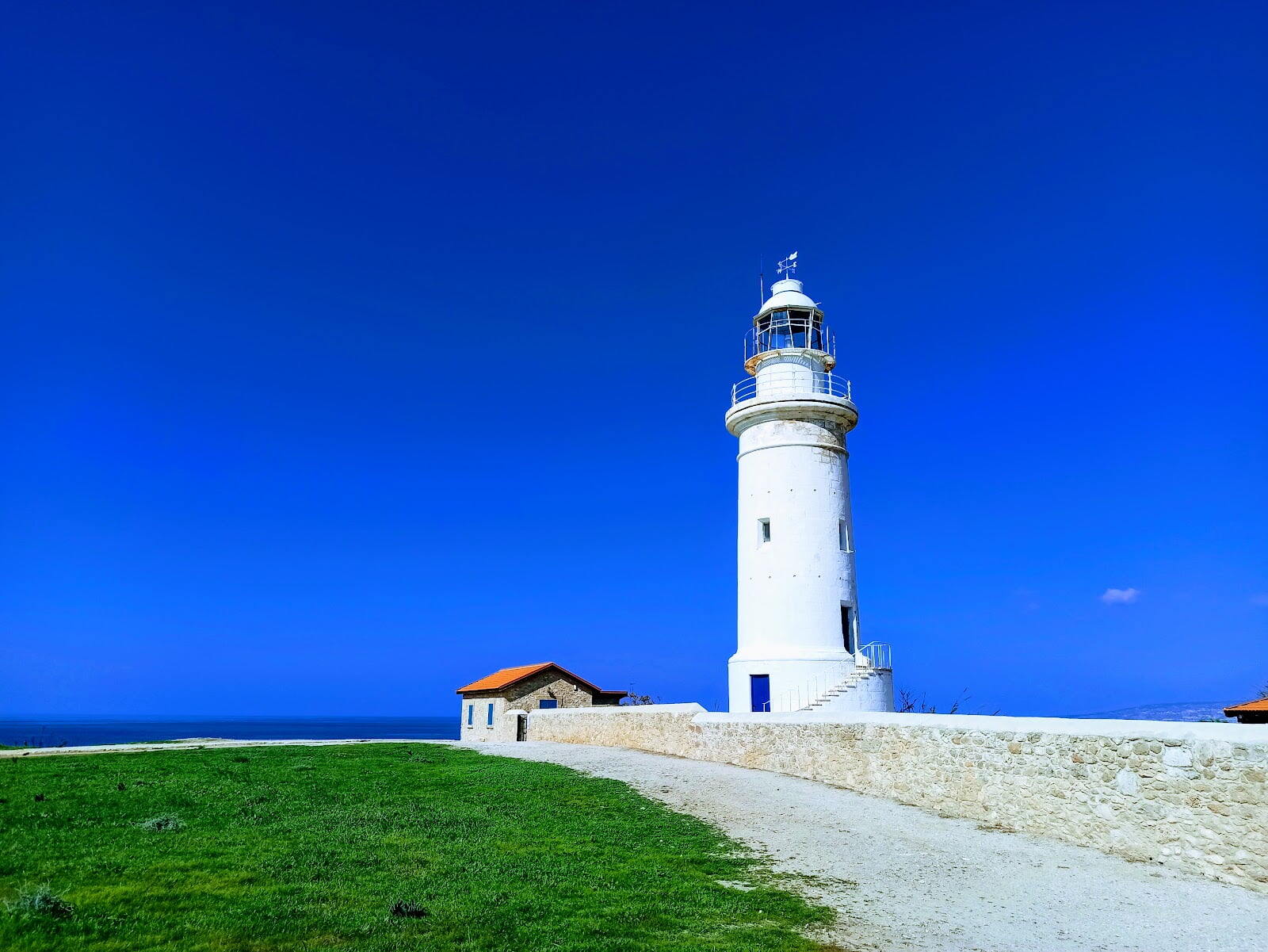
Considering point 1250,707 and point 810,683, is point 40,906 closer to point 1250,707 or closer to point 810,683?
point 810,683

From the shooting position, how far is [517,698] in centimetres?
2734

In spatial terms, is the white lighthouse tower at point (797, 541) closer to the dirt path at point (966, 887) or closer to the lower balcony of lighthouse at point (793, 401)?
the lower balcony of lighthouse at point (793, 401)

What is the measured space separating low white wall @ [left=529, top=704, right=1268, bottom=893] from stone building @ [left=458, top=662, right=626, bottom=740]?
12506 mm

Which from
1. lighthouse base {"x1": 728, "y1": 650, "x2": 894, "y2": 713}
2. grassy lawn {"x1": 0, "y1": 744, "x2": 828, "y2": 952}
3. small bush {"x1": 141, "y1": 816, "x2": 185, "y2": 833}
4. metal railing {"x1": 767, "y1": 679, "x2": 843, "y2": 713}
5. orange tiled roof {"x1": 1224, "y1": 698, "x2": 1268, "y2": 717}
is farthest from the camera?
metal railing {"x1": 767, "y1": 679, "x2": 843, "y2": 713}

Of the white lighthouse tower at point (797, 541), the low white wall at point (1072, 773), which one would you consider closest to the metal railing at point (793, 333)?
the white lighthouse tower at point (797, 541)

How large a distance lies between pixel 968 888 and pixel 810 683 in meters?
13.4

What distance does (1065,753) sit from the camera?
10227mm

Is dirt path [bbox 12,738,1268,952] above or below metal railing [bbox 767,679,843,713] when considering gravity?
below

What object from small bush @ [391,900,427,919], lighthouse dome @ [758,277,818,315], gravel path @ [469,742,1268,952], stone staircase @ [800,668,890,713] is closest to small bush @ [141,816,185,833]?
small bush @ [391,900,427,919]

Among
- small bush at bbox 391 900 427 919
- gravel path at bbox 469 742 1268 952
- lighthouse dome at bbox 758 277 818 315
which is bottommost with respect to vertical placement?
gravel path at bbox 469 742 1268 952

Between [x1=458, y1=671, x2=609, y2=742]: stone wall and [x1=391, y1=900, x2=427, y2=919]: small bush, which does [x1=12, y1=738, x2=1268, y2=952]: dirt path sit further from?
[x1=458, y1=671, x2=609, y2=742]: stone wall

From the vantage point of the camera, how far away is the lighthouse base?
2111cm

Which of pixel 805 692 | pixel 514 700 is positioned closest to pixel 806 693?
pixel 805 692

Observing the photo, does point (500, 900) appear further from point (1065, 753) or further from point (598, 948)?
point (1065, 753)
